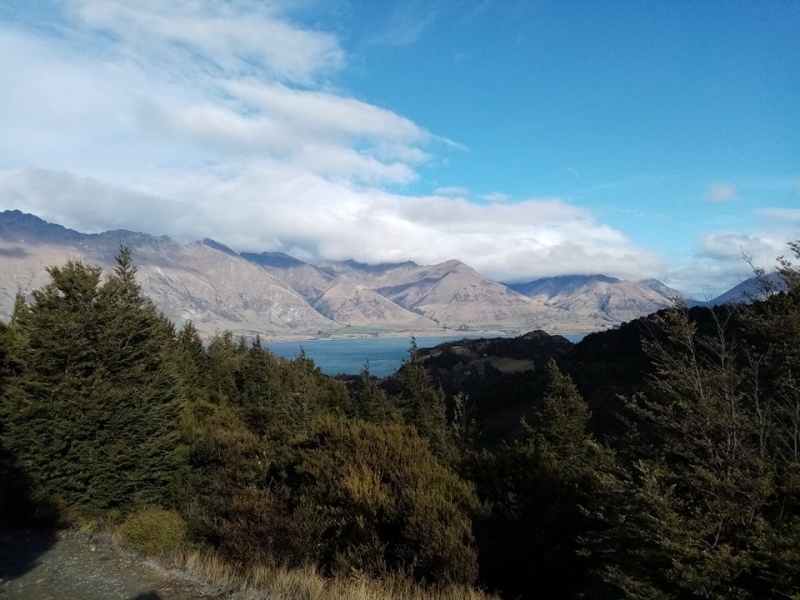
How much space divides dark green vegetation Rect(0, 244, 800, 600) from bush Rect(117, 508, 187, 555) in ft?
Answer: 0.27

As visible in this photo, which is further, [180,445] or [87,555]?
[180,445]

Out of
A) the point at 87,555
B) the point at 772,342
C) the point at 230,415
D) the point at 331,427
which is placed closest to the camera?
the point at 772,342

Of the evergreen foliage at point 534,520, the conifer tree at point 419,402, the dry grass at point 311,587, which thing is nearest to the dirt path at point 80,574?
the dry grass at point 311,587

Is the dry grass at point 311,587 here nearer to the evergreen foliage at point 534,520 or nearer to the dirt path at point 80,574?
the dirt path at point 80,574

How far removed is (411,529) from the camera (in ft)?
25.7

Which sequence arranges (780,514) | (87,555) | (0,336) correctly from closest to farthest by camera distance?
(780,514)
(87,555)
(0,336)

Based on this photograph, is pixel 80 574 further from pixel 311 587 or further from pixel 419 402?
pixel 419 402

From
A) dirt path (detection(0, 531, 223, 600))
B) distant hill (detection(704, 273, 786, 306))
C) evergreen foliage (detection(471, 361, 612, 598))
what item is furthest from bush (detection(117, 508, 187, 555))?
distant hill (detection(704, 273, 786, 306))

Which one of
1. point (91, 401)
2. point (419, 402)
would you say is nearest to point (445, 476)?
point (91, 401)

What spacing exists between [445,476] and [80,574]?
662 cm

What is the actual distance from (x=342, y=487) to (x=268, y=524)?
4.72ft

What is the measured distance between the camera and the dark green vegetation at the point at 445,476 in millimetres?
5195


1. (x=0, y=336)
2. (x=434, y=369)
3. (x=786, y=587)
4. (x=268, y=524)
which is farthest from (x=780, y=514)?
(x=434, y=369)

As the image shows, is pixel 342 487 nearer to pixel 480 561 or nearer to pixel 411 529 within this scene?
pixel 411 529
